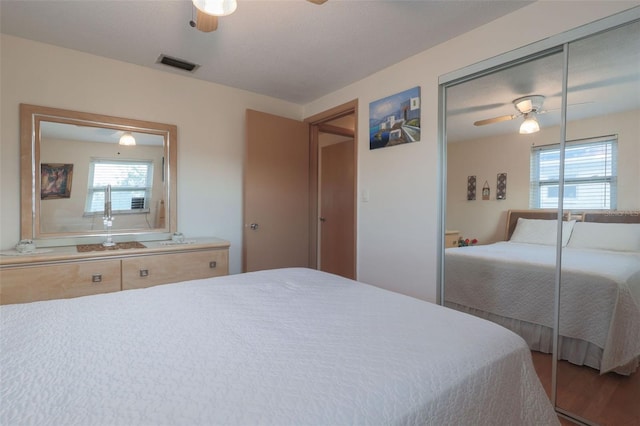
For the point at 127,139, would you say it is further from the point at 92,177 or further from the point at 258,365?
the point at 258,365

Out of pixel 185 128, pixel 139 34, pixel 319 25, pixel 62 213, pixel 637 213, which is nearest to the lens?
pixel 637 213

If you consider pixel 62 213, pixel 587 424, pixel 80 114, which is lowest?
pixel 587 424

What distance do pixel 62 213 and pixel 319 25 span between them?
7.75 feet

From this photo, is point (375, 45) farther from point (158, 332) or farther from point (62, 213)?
point (62, 213)

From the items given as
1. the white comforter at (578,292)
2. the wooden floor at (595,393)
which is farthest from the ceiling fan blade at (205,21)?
the wooden floor at (595,393)

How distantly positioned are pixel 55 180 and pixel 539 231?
3.38 metres

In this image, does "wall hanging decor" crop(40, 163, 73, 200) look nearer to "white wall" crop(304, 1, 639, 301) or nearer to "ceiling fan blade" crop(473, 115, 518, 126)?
"white wall" crop(304, 1, 639, 301)

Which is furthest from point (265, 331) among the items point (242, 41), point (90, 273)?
point (242, 41)

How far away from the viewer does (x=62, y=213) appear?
7.86 ft

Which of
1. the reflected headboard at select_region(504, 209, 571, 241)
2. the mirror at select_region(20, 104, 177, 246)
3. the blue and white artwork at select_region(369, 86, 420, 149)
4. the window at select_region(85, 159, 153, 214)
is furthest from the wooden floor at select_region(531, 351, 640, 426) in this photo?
the window at select_region(85, 159, 153, 214)

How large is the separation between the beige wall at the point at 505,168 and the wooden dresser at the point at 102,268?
194 centimetres

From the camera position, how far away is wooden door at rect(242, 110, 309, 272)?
3092mm

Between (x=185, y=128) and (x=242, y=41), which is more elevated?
(x=242, y=41)

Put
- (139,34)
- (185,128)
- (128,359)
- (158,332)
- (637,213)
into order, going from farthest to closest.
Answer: (185,128), (139,34), (637,213), (158,332), (128,359)
